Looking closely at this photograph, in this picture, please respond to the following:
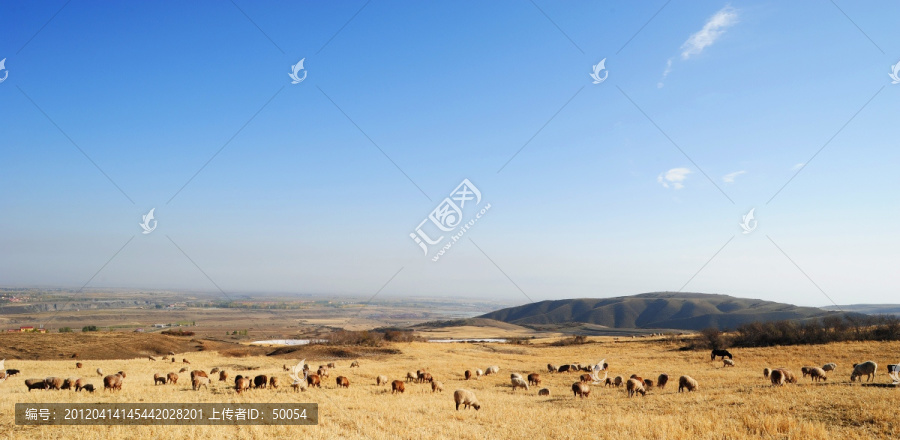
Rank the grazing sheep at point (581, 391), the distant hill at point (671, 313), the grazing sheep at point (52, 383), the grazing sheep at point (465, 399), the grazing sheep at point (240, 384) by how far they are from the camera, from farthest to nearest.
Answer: the distant hill at point (671, 313) → the grazing sheep at point (581, 391) → the grazing sheep at point (240, 384) → the grazing sheep at point (52, 383) → the grazing sheep at point (465, 399)

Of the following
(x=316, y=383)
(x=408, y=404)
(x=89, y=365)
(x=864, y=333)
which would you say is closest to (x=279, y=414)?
(x=408, y=404)

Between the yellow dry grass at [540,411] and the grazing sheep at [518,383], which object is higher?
the yellow dry grass at [540,411]

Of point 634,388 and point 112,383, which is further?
point 634,388

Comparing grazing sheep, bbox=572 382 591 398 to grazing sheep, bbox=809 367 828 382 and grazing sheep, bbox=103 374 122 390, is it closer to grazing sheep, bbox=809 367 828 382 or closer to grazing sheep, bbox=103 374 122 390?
grazing sheep, bbox=809 367 828 382

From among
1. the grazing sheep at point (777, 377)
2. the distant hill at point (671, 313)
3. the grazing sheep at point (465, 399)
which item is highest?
the grazing sheep at point (465, 399)

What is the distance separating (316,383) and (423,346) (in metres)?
35.8

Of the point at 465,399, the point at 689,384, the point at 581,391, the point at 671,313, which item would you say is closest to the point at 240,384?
the point at 465,399

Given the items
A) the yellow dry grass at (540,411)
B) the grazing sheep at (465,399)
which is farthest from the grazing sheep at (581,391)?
the grazing sheep at (465,399)

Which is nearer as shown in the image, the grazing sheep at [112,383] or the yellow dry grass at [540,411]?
the yellow dry grass at [540,411]

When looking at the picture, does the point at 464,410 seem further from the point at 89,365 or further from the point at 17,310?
the point at 17,310

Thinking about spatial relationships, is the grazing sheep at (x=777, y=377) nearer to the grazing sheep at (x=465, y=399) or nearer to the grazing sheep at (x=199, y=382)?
the grazing sheep at (x=465, y=399)

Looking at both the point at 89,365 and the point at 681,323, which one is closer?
the point at 89,365

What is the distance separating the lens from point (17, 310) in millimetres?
153875

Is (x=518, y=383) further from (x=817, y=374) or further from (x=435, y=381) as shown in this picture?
(x=817, y=374)
